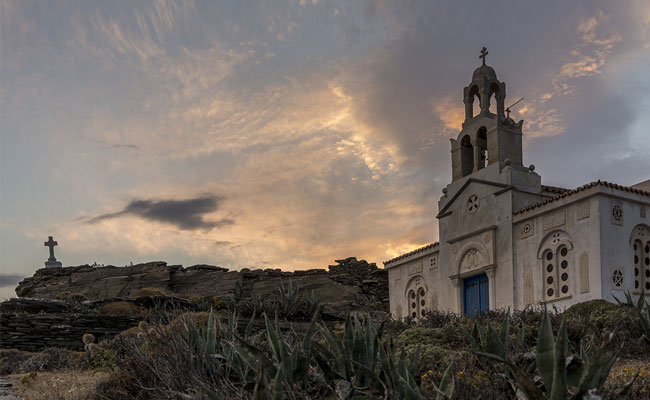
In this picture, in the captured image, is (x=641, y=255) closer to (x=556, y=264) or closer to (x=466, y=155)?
(x=556, y=264)

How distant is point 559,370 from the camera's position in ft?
12.0

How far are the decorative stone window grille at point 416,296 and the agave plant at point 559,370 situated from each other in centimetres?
1933

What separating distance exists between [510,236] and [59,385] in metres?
13.9

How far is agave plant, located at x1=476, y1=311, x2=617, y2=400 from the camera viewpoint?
3656 mm

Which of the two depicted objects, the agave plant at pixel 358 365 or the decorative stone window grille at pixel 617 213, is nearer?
the agave plant at pixel 358 365

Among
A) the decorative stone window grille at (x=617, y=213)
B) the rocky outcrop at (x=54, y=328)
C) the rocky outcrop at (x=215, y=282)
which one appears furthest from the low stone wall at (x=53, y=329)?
the decorative stone window grille at (x=617, y=213)

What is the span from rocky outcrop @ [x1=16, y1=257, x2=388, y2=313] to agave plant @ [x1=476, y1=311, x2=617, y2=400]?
23570 millimetres

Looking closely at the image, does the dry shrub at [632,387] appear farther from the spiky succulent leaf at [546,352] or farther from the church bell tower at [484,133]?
the church bell tower at [484,133]

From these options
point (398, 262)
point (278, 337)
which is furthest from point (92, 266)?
point (278, 337)

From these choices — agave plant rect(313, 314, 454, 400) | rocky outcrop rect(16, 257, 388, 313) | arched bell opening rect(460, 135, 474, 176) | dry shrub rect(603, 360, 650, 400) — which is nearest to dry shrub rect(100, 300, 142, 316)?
rocky outcrop rect(16, 257, 388, 313)

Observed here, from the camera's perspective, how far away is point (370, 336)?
17.8ft

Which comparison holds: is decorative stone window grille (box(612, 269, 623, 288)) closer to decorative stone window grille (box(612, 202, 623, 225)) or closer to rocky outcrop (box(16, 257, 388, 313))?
decorative stone window grille (box(612, 202, 623, 225))

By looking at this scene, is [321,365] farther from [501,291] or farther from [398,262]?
[398,262]

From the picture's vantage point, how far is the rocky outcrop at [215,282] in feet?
96.6
